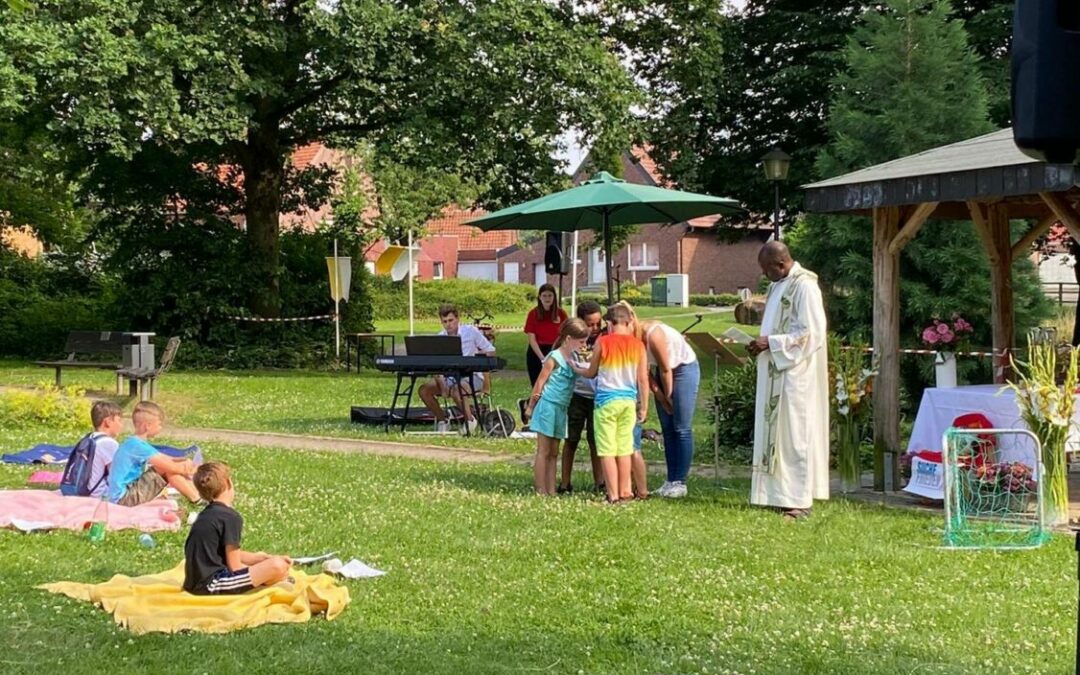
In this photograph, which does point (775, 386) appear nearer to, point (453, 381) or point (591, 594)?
point (591, 594)

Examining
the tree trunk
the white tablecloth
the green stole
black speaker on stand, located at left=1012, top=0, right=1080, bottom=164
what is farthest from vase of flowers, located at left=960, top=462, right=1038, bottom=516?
the tree trunk

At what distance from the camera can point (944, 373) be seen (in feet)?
44.8

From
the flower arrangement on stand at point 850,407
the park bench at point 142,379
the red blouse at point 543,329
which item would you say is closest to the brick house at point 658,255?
the park bench at point 142,379

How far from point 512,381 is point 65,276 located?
45.8 ft

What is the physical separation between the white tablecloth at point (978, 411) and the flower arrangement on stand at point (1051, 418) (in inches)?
13.7

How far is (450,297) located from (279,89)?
2970 centimetres

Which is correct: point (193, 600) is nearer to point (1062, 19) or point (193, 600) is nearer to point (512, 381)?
point (1062, 19)

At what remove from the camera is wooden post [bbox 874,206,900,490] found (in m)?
11.0

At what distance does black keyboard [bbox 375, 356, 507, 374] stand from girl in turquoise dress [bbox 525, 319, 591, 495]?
3.97 meters

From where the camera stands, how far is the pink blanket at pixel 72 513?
8719mm

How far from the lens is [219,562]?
652 cm

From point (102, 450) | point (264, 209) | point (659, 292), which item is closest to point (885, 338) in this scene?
point (102, 450)

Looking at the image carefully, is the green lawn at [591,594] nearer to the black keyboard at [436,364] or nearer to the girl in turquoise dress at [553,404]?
the girl in turquoise dress at [553,404]

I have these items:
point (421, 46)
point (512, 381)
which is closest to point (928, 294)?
point (512, 381)
